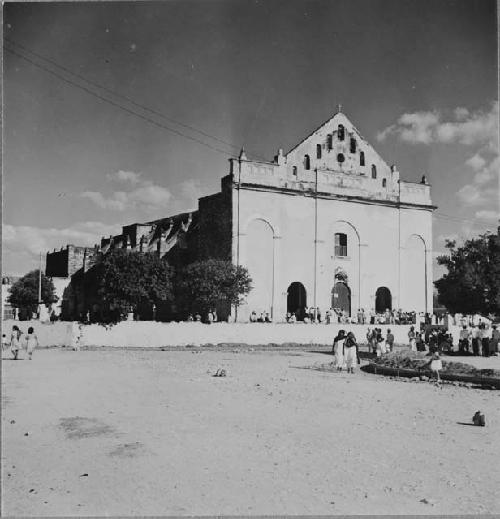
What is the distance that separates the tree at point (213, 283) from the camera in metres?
36.4

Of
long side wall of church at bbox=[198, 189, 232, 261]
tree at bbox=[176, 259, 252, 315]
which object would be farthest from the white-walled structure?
tree at bbox=[176, 259, 252, 315]

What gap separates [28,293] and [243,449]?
154 feet

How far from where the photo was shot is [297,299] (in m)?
44.3

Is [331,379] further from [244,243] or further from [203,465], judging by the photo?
[244,243]

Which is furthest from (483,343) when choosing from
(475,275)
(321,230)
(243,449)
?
(243,449)

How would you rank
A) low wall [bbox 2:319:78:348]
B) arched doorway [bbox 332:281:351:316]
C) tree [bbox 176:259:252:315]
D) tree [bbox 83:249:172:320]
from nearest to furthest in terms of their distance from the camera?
low wall [bbox 2:319:78:348]
tree [bbox 83:249:172:320]
tree [bbox 176:259:252:315]
arched doorway [bbox 332:281:351:316]

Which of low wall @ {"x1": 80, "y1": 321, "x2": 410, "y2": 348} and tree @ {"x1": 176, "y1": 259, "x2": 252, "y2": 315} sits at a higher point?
tree @ {"x1": 176, "y1": 259, "x2": 252, "y2": 315}

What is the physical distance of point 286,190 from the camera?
141 ft

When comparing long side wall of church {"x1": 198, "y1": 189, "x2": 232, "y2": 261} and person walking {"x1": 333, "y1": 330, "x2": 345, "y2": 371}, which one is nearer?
person walking {"x1": 333, "y1": 330, "x2": 345, "y2": 371}

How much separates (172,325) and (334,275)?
605 inches

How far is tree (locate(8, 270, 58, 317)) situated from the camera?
51.8 metres

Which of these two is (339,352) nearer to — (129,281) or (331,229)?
(129,281)

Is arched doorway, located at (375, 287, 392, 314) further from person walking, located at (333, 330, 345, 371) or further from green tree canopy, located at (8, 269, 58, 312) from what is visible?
green tree canopy, located at (8, 269, 58, 312)

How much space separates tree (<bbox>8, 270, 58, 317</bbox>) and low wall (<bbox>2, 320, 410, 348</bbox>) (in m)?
22.1
